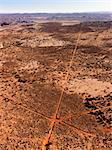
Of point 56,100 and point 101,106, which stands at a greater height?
point 101,106

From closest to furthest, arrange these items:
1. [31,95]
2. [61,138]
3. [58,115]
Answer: [61,138], [58,115], [31,95]

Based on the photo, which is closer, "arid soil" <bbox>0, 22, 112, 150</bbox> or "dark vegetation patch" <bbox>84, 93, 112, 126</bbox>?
"arid soil" <bbox>0, 22, 112, 150</bbox>

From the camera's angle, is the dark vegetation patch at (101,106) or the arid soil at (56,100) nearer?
the arid soil at (56,100)

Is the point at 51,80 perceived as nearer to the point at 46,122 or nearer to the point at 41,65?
the point at 41,65

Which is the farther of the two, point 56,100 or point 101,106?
point 56,100

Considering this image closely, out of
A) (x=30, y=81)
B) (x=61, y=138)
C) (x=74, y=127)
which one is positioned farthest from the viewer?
(x=30, y=81)

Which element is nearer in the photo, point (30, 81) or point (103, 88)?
point (103, 88)

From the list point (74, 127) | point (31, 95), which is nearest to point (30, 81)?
point (31, 95)
